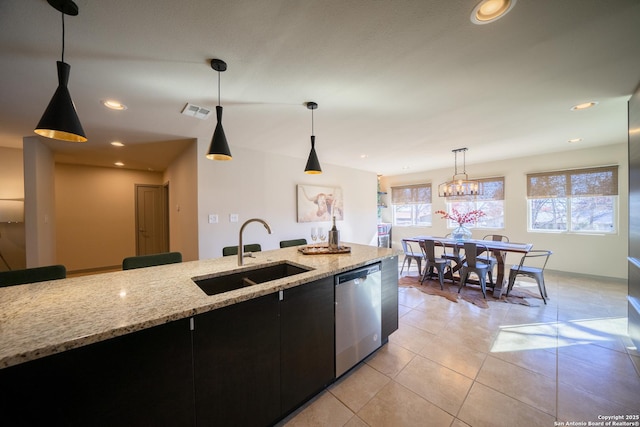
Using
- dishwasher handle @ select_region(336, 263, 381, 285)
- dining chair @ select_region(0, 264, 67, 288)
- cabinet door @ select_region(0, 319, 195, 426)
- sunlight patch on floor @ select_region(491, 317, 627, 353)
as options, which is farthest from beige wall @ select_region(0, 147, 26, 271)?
sunlight patch on floor @ select_region(491, 317, 627, 353)

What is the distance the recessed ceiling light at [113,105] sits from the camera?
7.11 feet

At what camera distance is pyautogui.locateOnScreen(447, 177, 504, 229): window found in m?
5.15

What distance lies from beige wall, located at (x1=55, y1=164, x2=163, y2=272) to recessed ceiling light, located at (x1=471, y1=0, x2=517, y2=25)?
6.80m

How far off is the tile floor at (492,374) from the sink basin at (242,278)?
929 millimetres

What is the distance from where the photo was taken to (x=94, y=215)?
510 centimetres

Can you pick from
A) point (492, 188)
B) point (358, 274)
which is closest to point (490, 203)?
point (492, 188)

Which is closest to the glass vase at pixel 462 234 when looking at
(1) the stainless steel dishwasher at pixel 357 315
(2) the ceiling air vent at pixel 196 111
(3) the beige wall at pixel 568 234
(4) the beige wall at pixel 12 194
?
(3) the beige wall at pixel 568 234

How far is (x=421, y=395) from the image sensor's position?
1.65 meters

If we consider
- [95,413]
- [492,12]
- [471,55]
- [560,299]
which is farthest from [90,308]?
[560,299]

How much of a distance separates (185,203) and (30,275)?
7.65 ft

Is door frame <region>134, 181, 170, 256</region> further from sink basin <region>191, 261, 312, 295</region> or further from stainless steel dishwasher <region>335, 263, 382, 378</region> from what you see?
stainless steel dishwasher <region>335, 263, 382, 378</region>

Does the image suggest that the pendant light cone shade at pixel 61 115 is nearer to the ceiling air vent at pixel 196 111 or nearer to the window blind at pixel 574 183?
Answer: the ceiling air vent at pixel 196 111

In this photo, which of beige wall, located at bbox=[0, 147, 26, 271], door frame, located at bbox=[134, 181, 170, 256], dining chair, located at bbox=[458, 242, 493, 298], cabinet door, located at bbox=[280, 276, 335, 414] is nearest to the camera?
cabinet door, located at bbox=[280, 276, 335, 414]

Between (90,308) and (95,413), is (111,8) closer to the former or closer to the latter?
(90,308)
